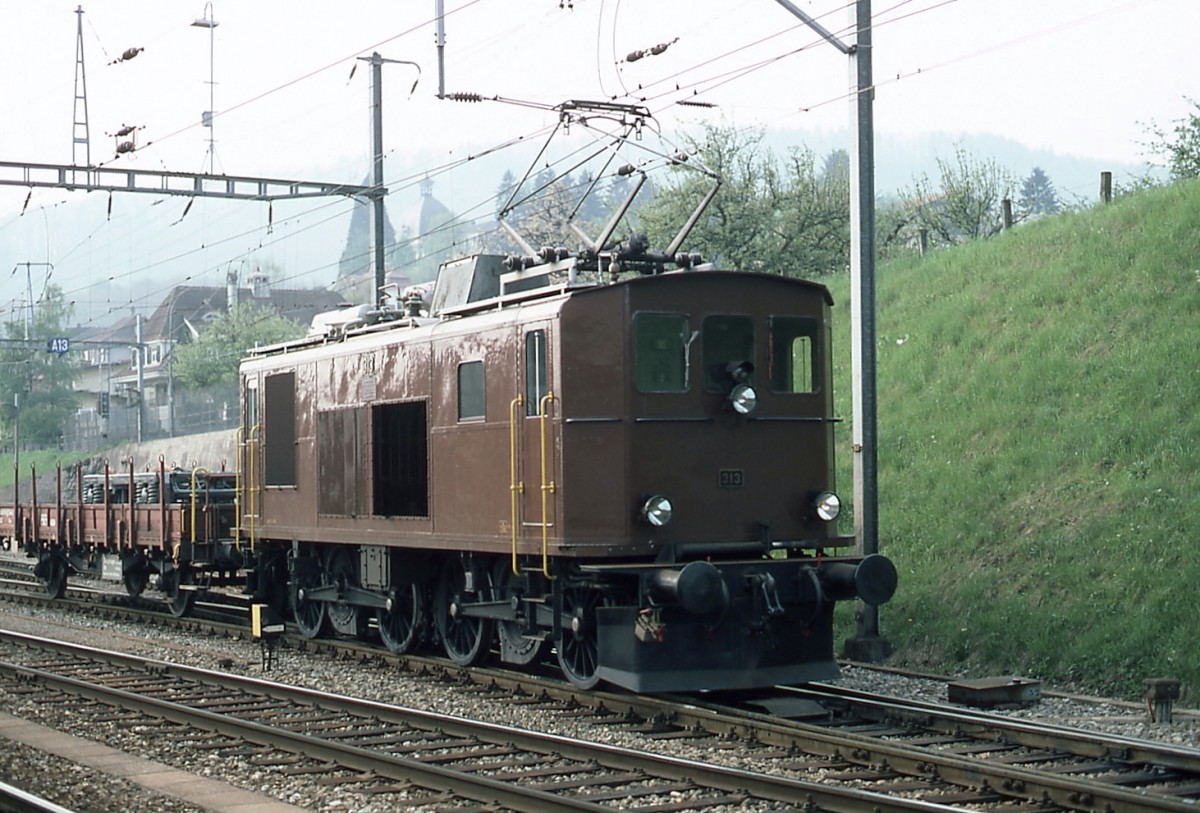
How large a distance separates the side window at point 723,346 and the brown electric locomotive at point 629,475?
0.02m

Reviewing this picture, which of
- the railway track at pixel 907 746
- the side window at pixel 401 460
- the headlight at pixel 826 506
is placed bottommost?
the railway track at pixel 907 746

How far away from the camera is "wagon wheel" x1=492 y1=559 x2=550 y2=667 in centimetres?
1347

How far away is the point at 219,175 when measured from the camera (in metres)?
25.5

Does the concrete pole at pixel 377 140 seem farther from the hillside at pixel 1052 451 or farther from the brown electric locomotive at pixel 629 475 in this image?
the brown electric locomotive at pixel 629 475

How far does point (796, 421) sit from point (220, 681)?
19.9 ft

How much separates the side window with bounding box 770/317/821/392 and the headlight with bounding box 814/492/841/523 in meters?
1.01

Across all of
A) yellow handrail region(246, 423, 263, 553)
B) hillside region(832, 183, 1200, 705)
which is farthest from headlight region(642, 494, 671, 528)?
yellow handrail region(246, 423, 263, 553)

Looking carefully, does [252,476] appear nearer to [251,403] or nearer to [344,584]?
[251,403]

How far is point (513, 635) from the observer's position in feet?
45.8

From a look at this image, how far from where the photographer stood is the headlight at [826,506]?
43.2 ft

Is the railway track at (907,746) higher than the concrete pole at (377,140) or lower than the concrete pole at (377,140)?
lower

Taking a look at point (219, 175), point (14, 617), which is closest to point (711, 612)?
point (14, 617)

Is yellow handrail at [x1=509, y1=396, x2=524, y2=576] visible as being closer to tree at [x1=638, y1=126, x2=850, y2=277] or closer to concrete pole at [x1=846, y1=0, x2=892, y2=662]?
concrete pole at [x1=846, y1=0, x2=892, y2=662]

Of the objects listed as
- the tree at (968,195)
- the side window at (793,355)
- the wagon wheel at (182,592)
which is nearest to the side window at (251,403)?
the wagon wheel at (182,592)
